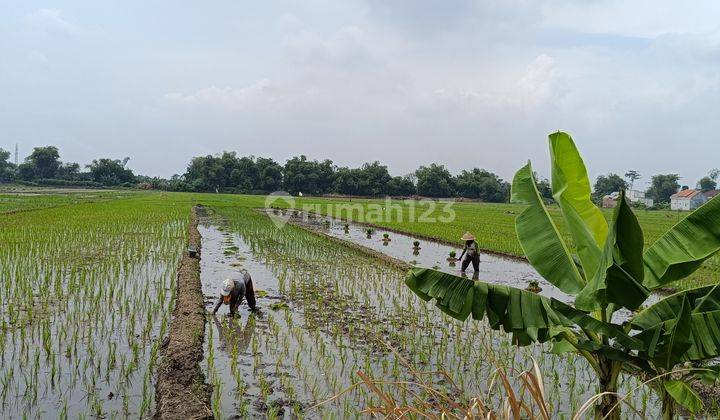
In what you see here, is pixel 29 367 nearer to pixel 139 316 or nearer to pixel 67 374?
pixel 67 374

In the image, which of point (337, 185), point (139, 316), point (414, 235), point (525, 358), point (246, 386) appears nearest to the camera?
point (246, 386)

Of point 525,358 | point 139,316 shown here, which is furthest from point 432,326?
point 139,316

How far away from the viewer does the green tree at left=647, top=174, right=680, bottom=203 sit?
70.7 m

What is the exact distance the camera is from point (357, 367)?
4867 millimetres

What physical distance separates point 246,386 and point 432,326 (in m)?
2.82

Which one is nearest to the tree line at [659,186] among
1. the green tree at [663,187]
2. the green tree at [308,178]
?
the green tree at [663,187]

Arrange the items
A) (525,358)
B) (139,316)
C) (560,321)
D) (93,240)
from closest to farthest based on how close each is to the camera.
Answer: (560,321), (525,358), (139,316), (93,240)

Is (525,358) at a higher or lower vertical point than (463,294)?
lower

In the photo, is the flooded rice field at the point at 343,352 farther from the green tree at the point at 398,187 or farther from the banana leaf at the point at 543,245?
the green tree at the point at 398,187

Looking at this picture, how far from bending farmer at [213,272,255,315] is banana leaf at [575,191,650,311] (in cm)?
451

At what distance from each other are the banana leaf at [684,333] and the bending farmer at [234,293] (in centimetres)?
463

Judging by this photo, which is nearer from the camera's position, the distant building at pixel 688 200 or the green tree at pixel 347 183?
the distant building at pixel 688 200

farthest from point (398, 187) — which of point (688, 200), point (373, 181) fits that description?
point (688, 200)

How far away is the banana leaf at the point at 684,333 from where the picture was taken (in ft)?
7.73
